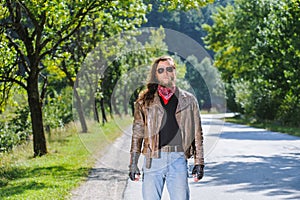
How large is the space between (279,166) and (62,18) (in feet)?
26.0

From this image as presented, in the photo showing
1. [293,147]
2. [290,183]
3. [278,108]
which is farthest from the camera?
[278,108]

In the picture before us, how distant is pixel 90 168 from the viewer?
611 inches

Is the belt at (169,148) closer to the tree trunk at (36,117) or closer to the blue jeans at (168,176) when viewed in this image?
the blue jeans at (168,176)

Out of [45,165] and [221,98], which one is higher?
[221,98]

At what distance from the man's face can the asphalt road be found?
191cm

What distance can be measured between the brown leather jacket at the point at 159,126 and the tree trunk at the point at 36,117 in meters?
13.6

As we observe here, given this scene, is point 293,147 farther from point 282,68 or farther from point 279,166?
point 282,68

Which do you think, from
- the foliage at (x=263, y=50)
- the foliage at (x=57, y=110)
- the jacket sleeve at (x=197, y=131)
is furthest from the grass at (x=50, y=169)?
the foliage at (x=263, y=50)

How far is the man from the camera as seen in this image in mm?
5566

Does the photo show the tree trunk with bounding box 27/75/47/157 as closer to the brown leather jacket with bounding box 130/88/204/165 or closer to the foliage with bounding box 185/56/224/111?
the foliage with bounding box 185/56/224/111

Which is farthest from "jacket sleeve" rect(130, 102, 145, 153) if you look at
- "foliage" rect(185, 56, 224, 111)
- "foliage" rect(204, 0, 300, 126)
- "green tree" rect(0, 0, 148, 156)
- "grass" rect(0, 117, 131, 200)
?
"foliage" rect(204, 0, 300, 126)

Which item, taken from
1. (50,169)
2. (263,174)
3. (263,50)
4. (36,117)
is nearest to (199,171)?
(263,174)

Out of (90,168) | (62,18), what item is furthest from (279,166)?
(62,18)

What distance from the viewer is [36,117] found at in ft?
63.3
